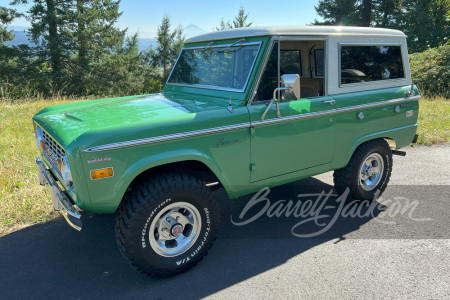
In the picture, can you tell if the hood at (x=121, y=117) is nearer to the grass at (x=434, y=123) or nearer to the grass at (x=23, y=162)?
the grass at (x=23, y=162)

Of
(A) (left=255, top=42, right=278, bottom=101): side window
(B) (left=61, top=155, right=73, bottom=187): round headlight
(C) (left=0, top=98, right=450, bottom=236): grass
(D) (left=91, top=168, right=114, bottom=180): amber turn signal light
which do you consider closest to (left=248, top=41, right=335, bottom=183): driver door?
(A) (left=255, top=42, right=278, bottom=101): side window

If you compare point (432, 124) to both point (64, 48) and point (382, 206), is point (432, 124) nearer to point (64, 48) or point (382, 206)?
point (382, 206)

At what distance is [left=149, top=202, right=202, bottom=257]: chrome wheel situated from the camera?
10.0ft

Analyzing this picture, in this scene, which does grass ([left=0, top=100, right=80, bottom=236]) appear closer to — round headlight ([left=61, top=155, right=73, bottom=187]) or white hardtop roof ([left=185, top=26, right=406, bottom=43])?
round headlight ([left=61, top=155, right=73, bottom=187])

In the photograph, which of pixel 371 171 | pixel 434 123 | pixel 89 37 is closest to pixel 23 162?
pixel 371 171

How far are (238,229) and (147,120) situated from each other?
1754 mm

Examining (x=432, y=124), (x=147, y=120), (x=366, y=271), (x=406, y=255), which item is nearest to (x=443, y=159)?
(x=432, y=124)

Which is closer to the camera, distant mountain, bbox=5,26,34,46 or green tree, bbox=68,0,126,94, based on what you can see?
distant mountain, bbox=5,26,34,46

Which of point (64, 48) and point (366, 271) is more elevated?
point (64, 48)

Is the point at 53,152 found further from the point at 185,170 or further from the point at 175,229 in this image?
the point at 175,229

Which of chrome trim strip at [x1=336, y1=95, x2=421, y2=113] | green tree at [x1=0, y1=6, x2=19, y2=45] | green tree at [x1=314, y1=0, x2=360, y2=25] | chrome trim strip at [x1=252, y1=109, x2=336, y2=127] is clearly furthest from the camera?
green tree at [x1=314, y1=0, x2=360, y2=25]

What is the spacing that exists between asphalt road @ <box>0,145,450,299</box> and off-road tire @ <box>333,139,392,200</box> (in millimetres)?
181

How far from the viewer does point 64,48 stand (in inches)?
1004

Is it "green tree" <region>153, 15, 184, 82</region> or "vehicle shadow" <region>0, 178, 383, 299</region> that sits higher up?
"green tree" <region>153, 15, 184, 82</region>
